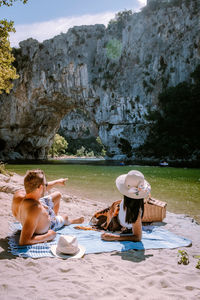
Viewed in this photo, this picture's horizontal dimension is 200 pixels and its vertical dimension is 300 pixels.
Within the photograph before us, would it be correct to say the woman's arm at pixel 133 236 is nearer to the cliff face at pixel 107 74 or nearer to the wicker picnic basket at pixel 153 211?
the wicker picnic basket at pixel 153 211

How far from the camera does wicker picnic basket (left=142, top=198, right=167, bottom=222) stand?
15.8ft

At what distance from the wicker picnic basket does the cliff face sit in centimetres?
4067

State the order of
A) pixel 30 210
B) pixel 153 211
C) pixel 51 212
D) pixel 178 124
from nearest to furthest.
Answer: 1. pixel 30 210
2. pixel 51 212
3. pixel 153 211
4. pixel 178 124

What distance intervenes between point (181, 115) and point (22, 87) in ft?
99.9

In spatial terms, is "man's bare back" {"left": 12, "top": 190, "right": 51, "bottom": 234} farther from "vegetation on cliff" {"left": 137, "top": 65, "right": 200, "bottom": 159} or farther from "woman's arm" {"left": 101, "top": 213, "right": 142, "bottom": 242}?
"vegetation on cliff" {"left": 137, "top": 65, "right": 200, "bottom": 159}

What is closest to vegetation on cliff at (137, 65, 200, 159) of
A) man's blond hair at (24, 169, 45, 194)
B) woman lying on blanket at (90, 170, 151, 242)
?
woman lying on blanket at (90, 170, 151, 242)

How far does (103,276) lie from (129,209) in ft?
3.56

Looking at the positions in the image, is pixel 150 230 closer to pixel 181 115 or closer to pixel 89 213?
Result: pixel 89 213

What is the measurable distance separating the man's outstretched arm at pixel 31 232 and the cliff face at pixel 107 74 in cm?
4280

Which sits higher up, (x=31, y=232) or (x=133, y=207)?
(x=133, y=207)

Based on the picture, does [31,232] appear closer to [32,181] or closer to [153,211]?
[32,181]

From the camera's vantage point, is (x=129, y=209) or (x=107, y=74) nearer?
(x=129, y=209)

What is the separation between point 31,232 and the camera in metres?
3.10

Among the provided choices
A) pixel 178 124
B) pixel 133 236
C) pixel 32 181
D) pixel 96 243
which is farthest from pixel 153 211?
pixel 178 124
